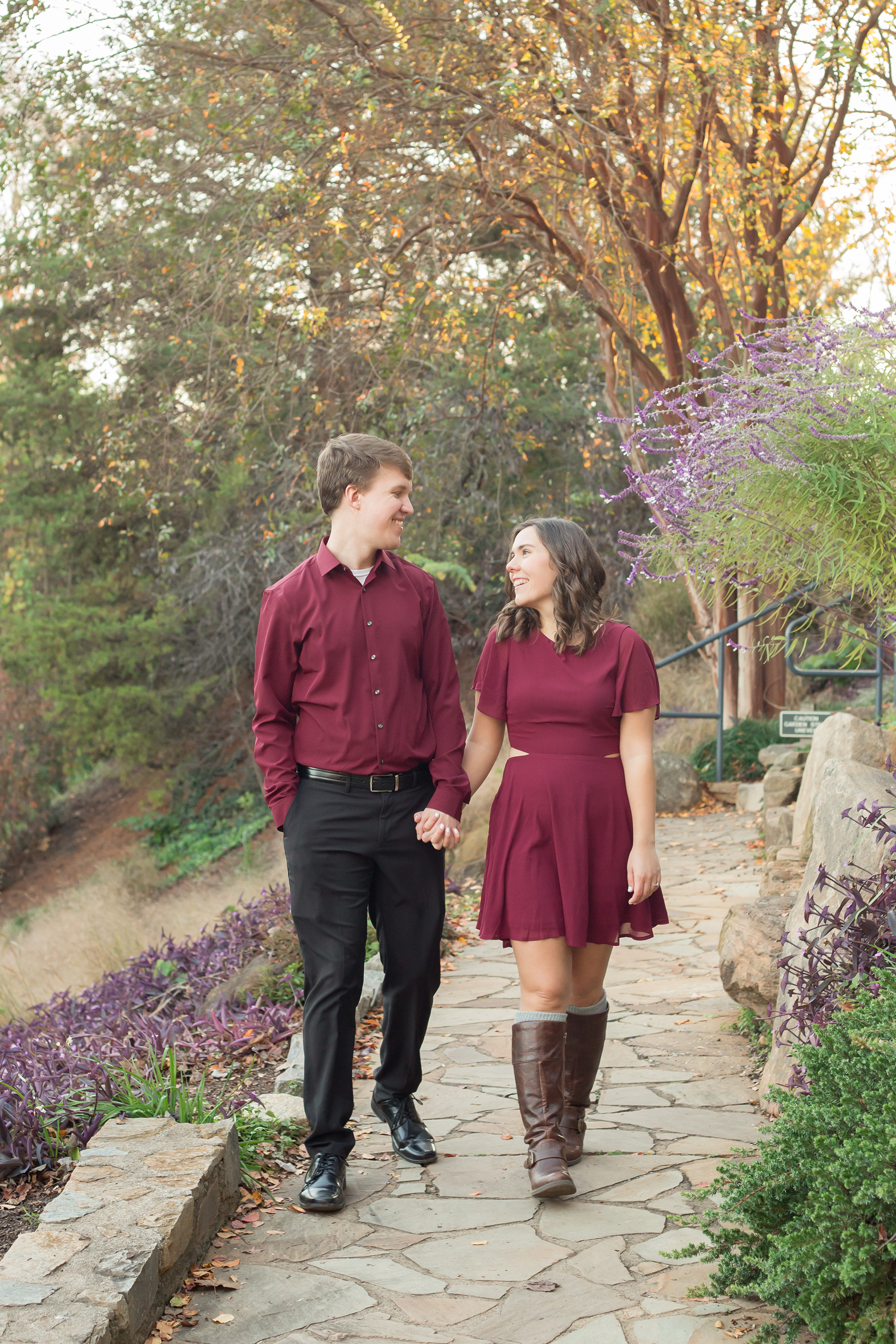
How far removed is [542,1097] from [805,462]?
6.08ft

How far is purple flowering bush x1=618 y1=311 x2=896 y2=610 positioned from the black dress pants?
4.06ft

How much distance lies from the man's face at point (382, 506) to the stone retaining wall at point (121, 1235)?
5.44 ft

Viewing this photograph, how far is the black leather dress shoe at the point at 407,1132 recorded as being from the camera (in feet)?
11.6

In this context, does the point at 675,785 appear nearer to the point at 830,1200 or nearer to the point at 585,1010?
the point at 585,1010

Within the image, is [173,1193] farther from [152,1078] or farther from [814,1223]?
[814,1223]

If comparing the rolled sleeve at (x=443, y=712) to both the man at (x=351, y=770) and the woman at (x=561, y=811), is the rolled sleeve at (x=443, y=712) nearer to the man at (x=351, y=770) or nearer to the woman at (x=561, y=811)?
the man at (x=351, y=770)

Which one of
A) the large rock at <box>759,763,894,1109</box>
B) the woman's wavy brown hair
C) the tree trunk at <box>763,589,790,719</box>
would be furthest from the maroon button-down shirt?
the tree trunk at <box>763,589,790,719</box>

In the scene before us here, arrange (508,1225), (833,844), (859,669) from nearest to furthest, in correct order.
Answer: (508,1225)
(833,844)
(859,669)

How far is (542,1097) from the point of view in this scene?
10.3 ft

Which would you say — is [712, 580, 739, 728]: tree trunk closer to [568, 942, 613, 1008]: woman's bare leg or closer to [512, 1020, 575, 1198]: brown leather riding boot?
[568, 942, 613, 1008]: woman's bare leg

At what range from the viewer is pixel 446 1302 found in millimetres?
2691

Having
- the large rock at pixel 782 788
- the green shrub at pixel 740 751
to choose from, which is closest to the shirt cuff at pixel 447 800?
the large rock at pixel 782 788

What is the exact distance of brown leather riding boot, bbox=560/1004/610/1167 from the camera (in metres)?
3.40

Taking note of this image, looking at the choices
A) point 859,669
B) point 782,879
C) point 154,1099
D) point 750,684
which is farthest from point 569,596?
point 750,684
